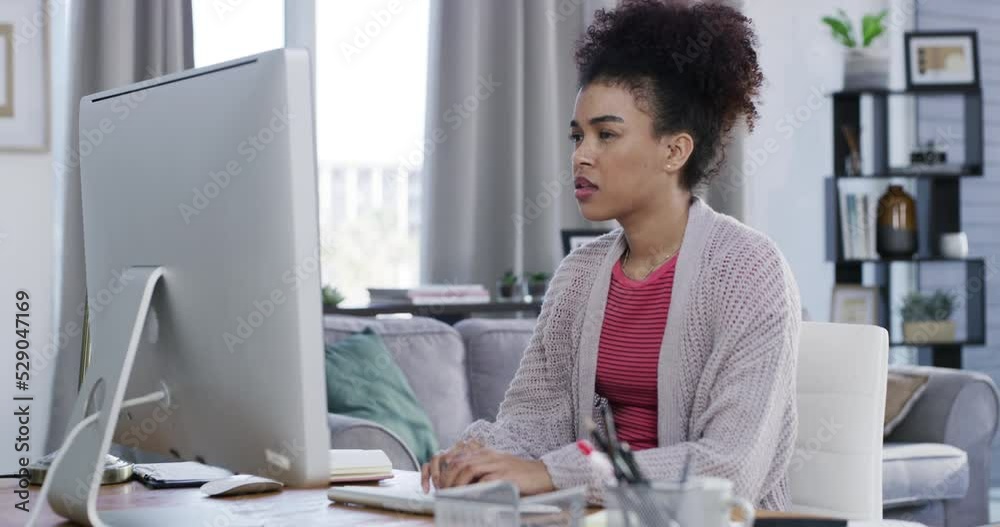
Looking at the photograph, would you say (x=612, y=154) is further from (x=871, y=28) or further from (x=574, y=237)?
(x=871, y=28)

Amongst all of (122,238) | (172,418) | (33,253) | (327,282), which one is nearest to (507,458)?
(172,418)

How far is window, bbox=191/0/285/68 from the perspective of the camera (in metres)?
3.90

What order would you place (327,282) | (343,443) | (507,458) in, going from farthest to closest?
(327,282), (343,443), (507,458)

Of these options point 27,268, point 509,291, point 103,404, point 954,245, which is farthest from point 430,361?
point 954,245

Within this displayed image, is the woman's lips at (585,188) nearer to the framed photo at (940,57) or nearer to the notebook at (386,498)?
the notebook at (386,498)

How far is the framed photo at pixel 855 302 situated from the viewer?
4.91 m

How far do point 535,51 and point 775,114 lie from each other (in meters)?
1.27

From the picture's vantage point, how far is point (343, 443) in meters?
2.80

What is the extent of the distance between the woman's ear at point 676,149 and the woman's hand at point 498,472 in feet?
1.89

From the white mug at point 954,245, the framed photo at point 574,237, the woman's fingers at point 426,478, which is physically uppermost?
the framed photo at point 574,237

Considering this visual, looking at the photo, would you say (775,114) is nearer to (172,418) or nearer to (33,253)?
(33,253)

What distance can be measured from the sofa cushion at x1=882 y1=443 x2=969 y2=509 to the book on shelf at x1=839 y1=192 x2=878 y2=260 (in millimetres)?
1386

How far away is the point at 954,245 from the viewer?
4902 mm

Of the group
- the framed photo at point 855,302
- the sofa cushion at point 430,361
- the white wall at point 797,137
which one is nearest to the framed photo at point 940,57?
the white wall at point 797,137
